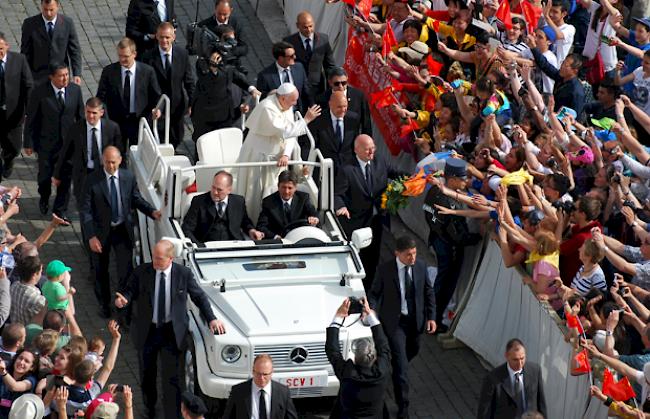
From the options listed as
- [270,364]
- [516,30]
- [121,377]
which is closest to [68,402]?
[270,364]

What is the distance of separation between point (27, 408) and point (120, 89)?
7216mm

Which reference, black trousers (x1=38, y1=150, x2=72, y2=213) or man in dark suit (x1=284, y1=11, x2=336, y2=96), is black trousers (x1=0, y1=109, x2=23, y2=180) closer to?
black trousers (x1=38, y1=150, x2=72, y2=213)

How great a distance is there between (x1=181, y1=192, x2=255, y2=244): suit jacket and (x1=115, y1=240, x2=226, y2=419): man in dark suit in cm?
126

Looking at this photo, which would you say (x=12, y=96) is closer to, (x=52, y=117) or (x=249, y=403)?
(x=52, y=117)

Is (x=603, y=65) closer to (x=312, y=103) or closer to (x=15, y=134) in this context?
(x=312, y=103)

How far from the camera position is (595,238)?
52.1 ft

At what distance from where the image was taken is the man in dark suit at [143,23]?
74.1 feet

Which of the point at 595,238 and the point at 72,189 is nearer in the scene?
the point at 595,238

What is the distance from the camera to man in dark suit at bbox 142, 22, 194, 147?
21.1 m

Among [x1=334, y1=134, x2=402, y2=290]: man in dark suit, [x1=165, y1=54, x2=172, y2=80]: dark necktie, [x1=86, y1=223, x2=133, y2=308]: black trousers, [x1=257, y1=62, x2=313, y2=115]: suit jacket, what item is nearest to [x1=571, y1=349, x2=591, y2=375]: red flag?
[x1=334, y1=134, x2=402, y2=290]: man in dark suit

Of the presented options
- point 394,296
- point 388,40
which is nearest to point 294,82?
point 388,40

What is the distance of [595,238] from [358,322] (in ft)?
8.06

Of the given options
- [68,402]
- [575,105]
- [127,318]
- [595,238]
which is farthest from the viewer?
[575,105]

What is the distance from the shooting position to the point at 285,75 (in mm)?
21203
